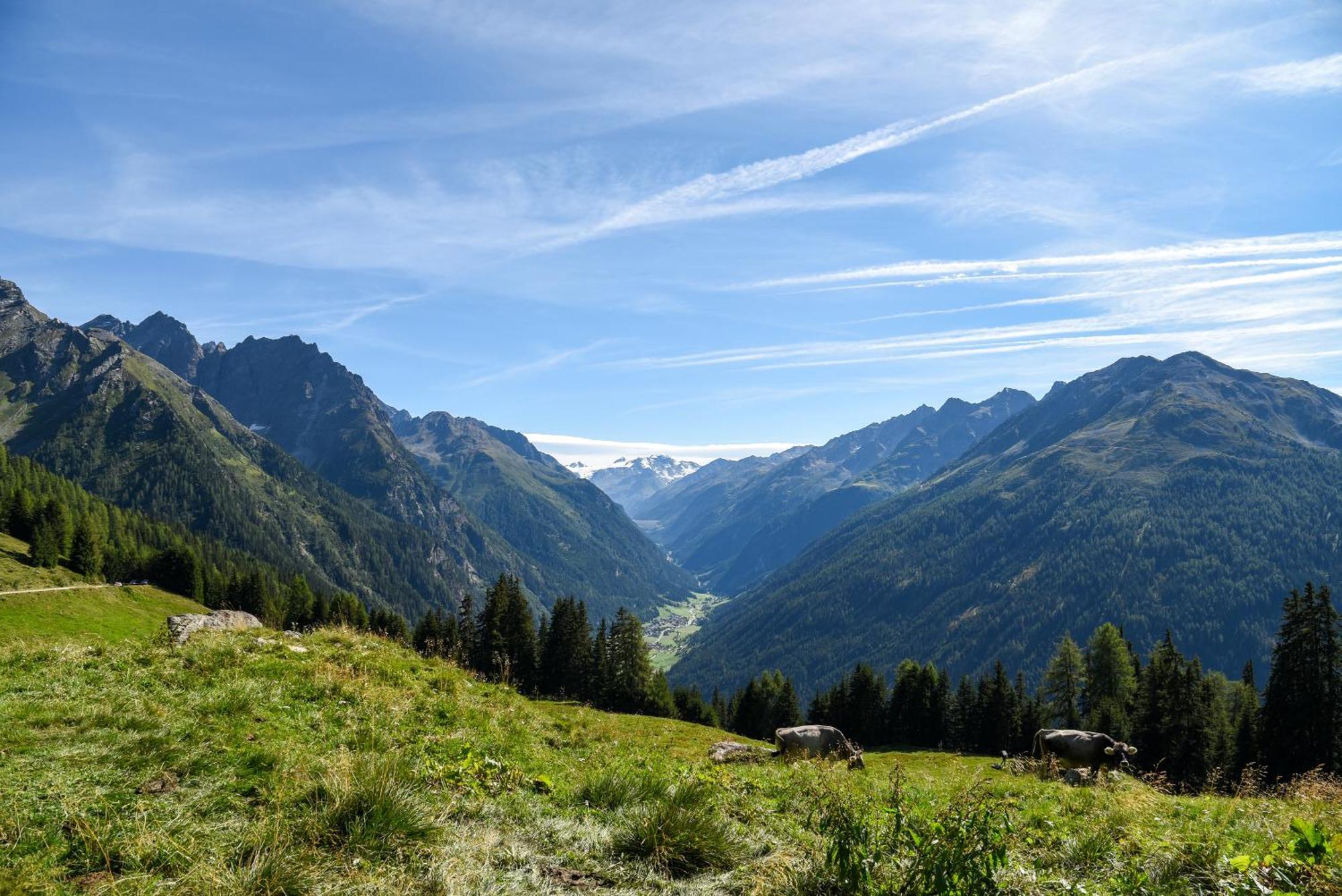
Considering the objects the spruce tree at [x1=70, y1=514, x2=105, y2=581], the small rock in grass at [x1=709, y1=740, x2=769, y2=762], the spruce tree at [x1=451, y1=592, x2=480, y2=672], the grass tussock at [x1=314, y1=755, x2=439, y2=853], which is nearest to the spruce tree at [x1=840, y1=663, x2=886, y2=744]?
the spruce tree at [x1=451, y1=592, x2=480, y2=672]

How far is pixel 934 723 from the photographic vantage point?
80062mm

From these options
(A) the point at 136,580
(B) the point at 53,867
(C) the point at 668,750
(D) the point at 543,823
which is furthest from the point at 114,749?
(A) the point at 136,580

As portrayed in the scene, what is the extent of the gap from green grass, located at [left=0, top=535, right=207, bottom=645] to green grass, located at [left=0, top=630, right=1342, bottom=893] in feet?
147

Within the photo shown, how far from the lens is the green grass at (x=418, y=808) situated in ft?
21.5

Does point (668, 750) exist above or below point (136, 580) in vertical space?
above

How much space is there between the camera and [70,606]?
6256 centimetres

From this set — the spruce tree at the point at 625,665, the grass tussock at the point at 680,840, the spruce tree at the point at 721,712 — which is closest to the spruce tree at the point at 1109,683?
the spruce tree at the point at 625,665

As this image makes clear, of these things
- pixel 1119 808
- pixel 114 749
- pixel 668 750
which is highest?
pixel 114 749

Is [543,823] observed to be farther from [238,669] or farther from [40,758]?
[238,669]

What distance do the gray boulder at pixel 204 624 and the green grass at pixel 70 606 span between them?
9325 millimetres

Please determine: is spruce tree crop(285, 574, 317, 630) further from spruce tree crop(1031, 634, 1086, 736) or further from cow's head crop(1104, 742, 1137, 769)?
spruce tree crop(1031, 634, 1086, 736)

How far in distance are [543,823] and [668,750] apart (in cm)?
1065

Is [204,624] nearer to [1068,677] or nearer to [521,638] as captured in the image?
[521,638]

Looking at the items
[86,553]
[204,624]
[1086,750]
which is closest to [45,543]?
[86,553]
